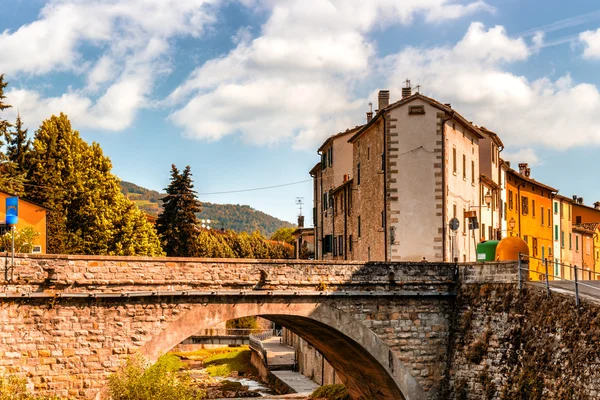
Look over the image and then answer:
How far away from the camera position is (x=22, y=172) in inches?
1688

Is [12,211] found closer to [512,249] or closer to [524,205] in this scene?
[512,249]

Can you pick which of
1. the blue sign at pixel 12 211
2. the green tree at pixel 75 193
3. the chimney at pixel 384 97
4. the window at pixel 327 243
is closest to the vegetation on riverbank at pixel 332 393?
the green tree at pixel 75 193

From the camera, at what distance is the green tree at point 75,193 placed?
138 ft

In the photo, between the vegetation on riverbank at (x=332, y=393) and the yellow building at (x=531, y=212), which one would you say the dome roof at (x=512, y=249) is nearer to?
the vegetation on riverbank at (x=332, y=393)

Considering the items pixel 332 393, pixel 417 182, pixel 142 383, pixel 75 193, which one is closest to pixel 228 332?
pixel 75 193

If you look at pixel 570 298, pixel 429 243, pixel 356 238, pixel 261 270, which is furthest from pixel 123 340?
pixel 356 238

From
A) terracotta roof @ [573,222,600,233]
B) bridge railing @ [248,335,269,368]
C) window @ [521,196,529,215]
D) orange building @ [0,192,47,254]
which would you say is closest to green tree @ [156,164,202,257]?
bridge railing @ [248,335,269,368]

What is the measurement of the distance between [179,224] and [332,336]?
33.0m

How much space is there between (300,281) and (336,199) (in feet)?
81.7

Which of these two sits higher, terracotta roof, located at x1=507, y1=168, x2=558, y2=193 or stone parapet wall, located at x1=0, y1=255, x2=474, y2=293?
terracotta roof, located at x1=507, y1=168, x2=558, y2=193

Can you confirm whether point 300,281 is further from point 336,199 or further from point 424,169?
point 336,199

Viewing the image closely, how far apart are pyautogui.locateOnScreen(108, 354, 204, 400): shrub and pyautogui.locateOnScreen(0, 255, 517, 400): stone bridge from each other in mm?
361

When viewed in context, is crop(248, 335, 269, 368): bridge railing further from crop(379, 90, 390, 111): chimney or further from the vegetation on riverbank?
crop(379, 90, 390, 111): chimney

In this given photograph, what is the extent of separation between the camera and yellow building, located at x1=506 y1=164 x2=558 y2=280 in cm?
5241
